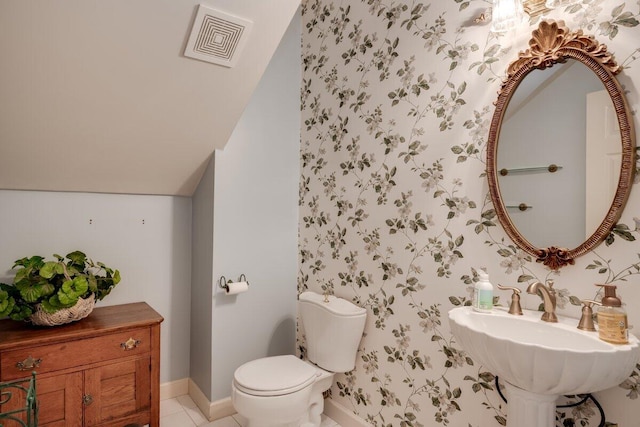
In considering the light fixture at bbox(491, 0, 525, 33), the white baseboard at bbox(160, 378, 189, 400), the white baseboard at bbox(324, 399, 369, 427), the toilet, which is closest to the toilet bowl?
the toilet

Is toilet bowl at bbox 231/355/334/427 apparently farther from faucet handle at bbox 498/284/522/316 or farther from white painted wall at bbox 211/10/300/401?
faucet handle at bbox 498/284/522/316

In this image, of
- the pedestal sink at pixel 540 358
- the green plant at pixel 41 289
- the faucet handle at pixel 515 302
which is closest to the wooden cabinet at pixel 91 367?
the green plant at pixel 41 289

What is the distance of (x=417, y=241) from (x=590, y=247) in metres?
0.72

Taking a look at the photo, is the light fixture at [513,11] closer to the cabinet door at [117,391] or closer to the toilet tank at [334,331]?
the toilet tank at [334,331]

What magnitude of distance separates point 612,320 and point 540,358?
0.27 m

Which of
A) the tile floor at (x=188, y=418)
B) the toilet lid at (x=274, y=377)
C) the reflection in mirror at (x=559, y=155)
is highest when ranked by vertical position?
the reflection in mirror at (x=559, y=155)

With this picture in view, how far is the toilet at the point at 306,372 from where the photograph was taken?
1803 mm

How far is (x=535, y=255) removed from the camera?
4.54ft

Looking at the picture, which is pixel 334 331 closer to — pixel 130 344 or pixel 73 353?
pixel 130 344

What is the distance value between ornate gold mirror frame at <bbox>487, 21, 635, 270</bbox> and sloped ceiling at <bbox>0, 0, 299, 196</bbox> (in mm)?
1037

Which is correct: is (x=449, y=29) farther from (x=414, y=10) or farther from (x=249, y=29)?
(x=249, y=29)

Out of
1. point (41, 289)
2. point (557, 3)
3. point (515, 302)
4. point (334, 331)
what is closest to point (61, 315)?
point (41, 289)

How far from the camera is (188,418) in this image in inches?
91.0

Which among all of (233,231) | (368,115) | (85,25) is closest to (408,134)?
(368,115)
